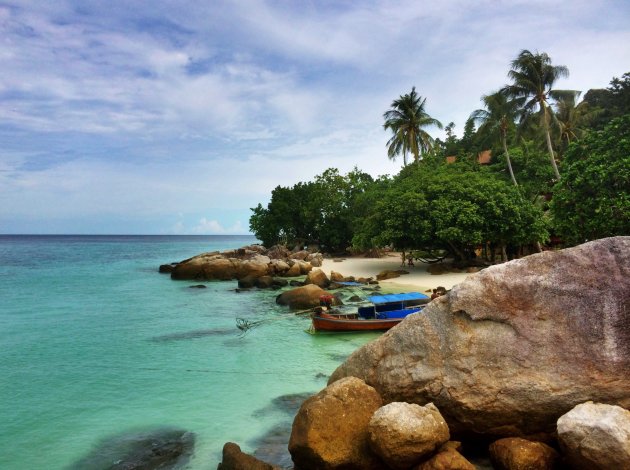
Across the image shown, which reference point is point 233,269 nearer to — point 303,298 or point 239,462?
point 303,298

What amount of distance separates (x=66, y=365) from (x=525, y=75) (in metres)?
32.8

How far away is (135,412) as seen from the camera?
10.6 m

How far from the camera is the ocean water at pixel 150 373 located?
9.35 m

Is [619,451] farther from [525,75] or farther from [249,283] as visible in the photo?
[525,75]

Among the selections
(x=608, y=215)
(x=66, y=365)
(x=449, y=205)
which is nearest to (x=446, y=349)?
(x=66, y=365)

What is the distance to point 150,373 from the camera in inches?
532

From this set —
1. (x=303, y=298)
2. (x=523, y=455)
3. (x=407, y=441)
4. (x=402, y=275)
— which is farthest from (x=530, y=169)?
(x=407, y=441)

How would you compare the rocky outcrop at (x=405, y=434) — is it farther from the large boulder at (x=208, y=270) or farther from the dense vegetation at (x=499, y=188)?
the large boulder at (x=208, y=270)

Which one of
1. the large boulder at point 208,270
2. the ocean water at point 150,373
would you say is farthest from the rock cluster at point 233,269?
the ocean water at point 150,373

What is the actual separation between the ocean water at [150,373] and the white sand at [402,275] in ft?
28.6

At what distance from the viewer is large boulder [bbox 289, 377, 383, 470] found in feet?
20.8

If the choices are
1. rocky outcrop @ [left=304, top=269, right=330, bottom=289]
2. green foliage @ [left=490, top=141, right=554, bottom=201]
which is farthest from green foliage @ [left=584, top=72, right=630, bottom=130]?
rocky outcrop @ [left=304, top=269, right=330, bottom=289]

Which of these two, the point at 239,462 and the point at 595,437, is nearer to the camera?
the point at 595,437

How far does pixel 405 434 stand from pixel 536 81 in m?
32.3
